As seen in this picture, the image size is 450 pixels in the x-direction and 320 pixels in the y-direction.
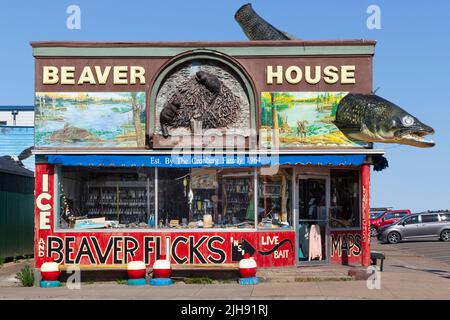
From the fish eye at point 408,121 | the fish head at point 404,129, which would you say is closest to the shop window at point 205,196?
the fish head at point 404,129

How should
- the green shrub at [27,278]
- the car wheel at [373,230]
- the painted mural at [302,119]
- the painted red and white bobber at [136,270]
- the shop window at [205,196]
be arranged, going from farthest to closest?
the car wheel at [373,230] < the shop window at [205,196] < the painted mural at [302,119] < the green shrub at [27,278] < the painted red and white bobber at [136,270]

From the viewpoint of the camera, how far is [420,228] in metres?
34.6

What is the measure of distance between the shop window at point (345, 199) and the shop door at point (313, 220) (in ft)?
0.94

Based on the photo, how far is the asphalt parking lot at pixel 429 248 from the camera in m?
25.8

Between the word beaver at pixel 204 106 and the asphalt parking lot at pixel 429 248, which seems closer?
the word beaver at pixel 204 106

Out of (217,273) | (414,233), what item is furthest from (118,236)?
(414,233)

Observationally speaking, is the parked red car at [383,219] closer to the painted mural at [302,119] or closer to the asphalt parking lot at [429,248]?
the asphalt parking lot at [429,248]

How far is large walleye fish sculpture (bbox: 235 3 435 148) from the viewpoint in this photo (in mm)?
15539

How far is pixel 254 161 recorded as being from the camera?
16609 mm

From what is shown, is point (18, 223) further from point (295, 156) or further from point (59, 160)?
point (295, 156)

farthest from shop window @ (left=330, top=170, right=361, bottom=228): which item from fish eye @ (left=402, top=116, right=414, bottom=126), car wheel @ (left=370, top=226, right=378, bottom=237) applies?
car wheel @ (left=370, top=226, right=378, bottom=237)
